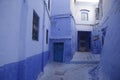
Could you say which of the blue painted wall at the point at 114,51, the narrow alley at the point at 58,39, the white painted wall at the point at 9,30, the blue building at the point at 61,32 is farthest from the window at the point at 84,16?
the white painted wall at the point at 9,30

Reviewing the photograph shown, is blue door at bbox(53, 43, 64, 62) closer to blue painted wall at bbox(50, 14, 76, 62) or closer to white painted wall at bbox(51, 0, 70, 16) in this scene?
blue painted wall at bbox(50, 14, 76, 62)

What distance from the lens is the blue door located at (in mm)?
18625

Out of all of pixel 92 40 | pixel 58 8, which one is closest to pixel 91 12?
pixel 92 40

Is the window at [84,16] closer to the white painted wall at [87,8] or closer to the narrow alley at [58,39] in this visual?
the narrow alley at [58,39]

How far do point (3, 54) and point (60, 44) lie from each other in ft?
47.1

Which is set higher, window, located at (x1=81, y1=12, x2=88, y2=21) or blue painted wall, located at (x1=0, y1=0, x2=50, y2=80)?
window, located at (x1=81, y1=12, x2=88, y2=21)

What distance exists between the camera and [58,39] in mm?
18375

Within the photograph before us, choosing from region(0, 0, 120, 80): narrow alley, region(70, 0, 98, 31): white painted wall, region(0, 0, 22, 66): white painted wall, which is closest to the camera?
region(0, 0, 22, 66): white painted wall

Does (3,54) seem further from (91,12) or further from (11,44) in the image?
(91,12)

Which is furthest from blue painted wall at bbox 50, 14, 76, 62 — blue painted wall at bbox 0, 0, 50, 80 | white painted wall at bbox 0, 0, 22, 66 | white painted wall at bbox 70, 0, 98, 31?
white painted wall at bbox 0, 0, 22, 66

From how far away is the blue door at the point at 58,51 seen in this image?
1862cm

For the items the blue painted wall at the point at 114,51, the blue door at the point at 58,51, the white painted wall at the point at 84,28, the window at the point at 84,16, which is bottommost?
the blue door at the point at 58,51

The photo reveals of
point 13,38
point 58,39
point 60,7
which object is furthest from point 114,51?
point 60,7

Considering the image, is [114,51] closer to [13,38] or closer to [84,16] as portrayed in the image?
[13,38]
